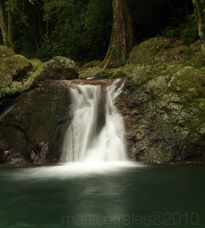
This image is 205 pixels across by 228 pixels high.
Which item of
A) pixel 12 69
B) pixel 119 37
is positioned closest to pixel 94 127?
pixel 12 69

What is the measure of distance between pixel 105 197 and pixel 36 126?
4.13m

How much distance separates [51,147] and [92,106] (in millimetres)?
1720

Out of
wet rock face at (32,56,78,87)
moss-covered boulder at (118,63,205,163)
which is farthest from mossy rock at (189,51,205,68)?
wet rock face at (32,56,78,87)

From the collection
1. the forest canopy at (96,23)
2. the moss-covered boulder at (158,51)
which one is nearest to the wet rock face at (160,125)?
the moss-covered boulder at (158,51)

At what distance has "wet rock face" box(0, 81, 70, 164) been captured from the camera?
671cm

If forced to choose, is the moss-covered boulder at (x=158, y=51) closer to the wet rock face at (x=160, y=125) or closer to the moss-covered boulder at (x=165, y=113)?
the moss-covered boulder at (x=165, y=113)

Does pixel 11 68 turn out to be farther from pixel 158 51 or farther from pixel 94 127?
pixel 158 51

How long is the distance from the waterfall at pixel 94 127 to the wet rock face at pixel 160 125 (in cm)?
30

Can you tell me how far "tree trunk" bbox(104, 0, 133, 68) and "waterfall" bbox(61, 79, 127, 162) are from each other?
5661mm

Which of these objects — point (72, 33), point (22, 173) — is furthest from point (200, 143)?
point (72, 33)

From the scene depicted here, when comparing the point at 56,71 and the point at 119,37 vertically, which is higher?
the point at 119,37

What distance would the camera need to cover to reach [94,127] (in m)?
7.07

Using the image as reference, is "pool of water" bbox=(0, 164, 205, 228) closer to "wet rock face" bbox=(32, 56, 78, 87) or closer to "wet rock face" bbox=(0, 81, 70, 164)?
"wet rock face" bbox=(0, 81, 70, 164)

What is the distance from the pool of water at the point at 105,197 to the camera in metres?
2.70
